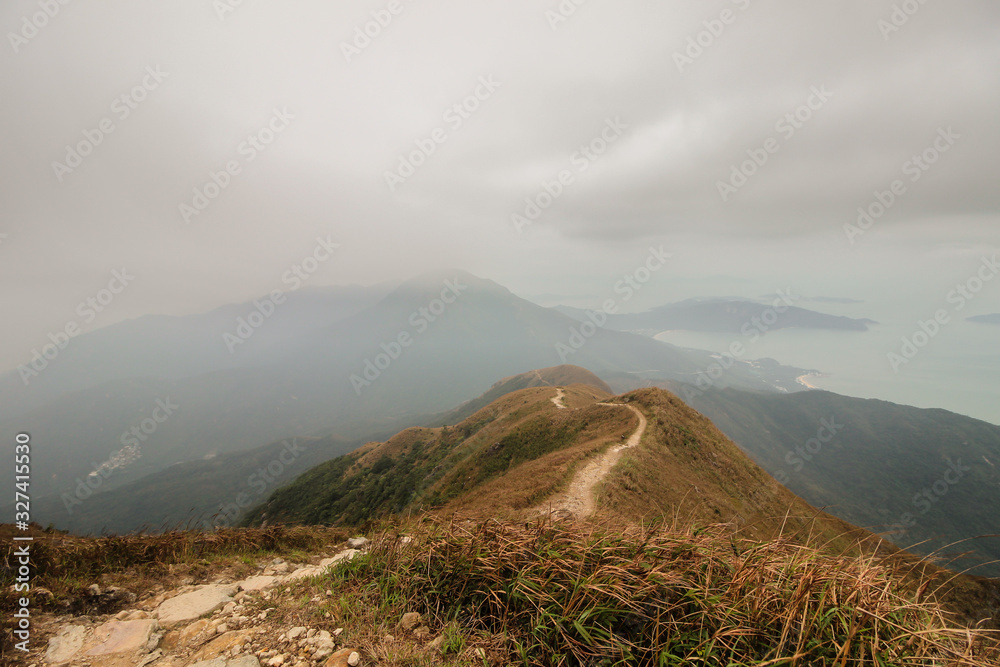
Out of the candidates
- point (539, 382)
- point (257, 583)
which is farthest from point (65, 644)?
point (539, 382)

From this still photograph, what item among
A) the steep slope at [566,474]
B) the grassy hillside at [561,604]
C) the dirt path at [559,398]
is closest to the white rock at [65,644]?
the grassy hillside at [561,604]

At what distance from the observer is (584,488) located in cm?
1825

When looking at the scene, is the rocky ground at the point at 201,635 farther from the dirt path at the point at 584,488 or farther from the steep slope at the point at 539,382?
→ the steep slope at the point at 539,382

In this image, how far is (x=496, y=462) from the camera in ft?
124

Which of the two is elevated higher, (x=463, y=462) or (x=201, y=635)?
(x=201, y=635)

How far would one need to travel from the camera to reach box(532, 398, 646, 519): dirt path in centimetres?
1570

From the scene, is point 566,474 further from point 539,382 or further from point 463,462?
point 539,382

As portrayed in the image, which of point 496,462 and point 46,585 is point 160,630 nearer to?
point 46,585

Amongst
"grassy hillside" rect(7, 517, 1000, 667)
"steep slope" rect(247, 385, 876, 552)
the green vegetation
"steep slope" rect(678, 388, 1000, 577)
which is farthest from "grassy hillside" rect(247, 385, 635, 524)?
"steep slope" rect(678, 388, 1000, 577)

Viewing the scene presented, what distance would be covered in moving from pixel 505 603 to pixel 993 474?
256429 mm

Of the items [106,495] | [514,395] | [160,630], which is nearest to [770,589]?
[160,630]

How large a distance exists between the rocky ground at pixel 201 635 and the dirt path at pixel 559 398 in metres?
48.3

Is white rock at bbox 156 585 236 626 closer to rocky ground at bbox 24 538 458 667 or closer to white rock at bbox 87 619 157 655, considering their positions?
rocky ground at bbox 24 538 458 667

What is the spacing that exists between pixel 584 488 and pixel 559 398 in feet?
137
